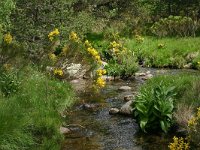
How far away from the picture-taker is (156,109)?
11.4m

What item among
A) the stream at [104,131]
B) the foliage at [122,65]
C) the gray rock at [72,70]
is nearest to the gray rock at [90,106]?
the stream at [104,131]

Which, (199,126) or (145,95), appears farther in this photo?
(145,95)

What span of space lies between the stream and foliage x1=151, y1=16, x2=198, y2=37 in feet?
42.5

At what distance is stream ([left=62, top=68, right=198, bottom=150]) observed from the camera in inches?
423

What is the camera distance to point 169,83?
1314 cm

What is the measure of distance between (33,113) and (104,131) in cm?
250

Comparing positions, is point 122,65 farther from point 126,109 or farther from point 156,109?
point 156,109

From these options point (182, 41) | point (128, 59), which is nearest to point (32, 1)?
point (128, 59)

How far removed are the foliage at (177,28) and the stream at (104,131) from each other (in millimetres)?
12954

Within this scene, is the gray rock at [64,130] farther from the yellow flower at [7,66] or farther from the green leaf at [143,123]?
the yellow flower at [7,66]

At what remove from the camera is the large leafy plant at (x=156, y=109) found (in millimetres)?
11352

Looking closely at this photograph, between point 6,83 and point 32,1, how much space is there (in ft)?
21.9

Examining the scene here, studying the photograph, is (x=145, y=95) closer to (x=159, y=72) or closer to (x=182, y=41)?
(x=159, y=72)

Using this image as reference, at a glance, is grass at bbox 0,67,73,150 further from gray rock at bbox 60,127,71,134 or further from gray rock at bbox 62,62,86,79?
gray rock at bbox 62,62,86,79
